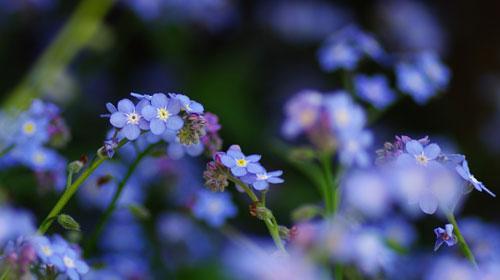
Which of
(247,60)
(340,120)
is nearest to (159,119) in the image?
(340,120)

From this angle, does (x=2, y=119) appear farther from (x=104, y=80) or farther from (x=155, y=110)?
(x=104, y=80)

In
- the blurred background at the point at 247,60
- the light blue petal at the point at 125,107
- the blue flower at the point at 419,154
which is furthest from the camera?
the blurred background at the point at 247,60

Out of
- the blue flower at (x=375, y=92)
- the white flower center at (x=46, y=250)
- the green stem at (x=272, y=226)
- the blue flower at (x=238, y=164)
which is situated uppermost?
the blue flower at (x=375, y=92)

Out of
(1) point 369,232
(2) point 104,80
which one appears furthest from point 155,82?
(1) point 369,232

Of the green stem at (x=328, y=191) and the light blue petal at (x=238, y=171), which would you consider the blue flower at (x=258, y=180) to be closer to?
the light blue petal at (x=238, y=171)

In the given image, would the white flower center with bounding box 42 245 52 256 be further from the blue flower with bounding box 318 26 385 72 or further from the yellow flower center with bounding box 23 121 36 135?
the blue flower with bounding box 318 26 385 72

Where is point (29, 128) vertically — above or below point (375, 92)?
below

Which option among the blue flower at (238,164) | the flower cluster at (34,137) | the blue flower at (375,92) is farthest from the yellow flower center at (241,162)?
the blue flower at (375,92)

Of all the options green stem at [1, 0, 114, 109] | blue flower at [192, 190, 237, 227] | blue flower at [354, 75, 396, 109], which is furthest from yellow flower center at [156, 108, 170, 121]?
green stem at [1, 0, 114, 109]

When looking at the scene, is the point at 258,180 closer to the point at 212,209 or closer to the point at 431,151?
the point at 431,151
